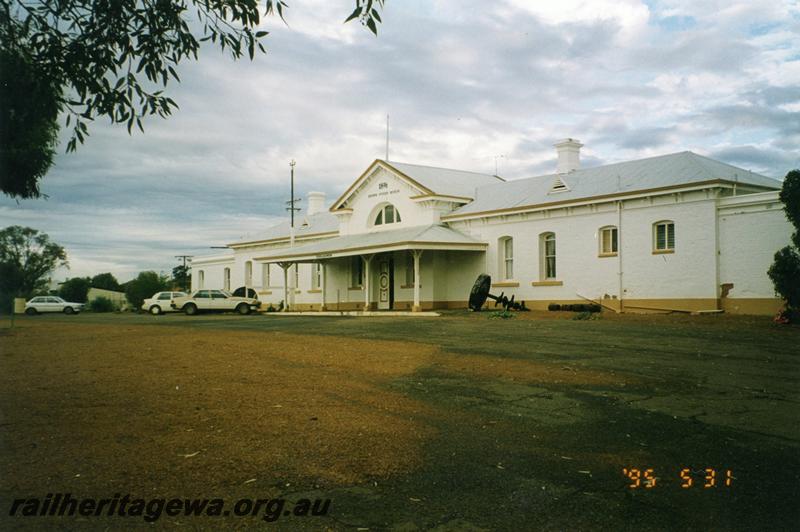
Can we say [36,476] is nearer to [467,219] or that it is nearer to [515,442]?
[515,442]

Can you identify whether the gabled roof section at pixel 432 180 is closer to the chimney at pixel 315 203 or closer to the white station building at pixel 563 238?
the white station building at pixel 563 238

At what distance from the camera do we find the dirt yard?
4.64 metres

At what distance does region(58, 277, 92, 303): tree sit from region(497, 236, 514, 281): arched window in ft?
158

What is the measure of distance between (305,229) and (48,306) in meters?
A: 23.2

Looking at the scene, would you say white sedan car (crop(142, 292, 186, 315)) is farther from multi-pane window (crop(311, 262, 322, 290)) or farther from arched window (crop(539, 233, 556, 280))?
arched window (crop(539, 233, 556, 280))

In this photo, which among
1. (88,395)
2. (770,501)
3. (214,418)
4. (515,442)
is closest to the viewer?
(770,501)

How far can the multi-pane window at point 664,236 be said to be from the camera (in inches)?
942

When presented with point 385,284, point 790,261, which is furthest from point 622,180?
point 385,284

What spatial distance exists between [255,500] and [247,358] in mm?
7633

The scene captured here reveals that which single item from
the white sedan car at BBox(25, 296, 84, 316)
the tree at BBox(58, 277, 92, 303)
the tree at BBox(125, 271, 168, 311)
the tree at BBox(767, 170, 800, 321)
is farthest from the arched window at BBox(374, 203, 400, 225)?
the tree at BBox(58, 277, 92, 303)

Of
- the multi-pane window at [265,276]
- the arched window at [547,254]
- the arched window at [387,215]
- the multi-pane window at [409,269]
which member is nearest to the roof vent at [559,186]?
the arched window at [547,254]

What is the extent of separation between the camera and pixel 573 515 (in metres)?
4.48

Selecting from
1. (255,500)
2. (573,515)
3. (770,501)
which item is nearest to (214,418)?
(255,500)

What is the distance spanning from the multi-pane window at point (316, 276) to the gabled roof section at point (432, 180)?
5.07 m
